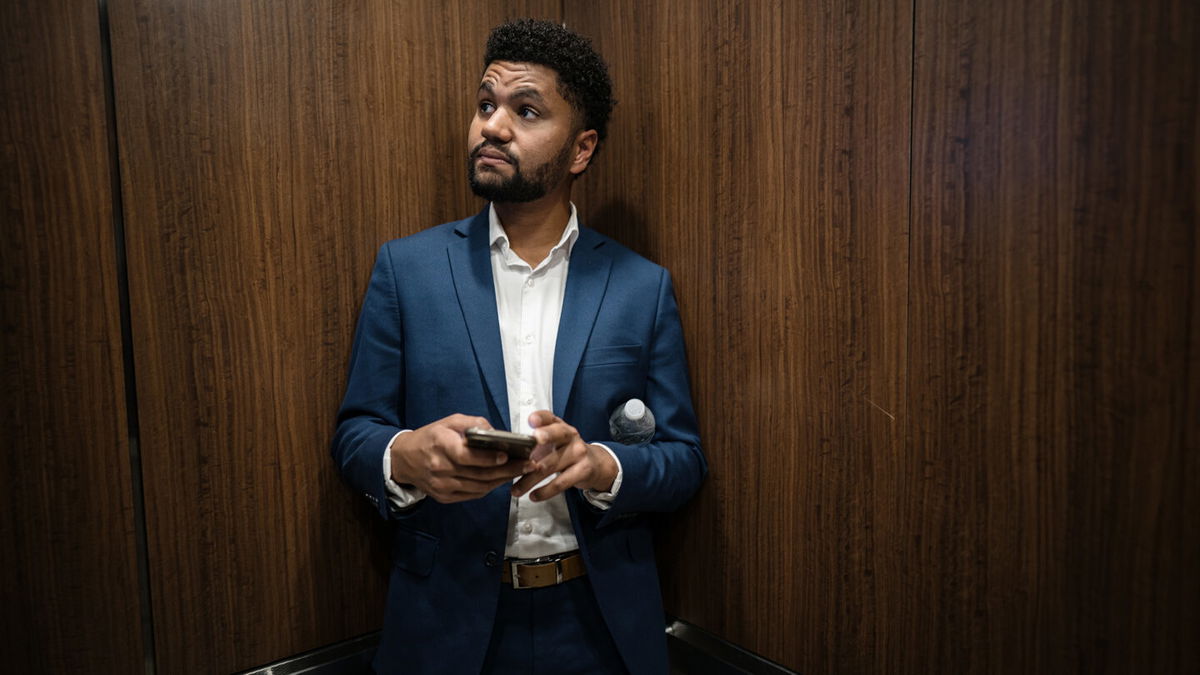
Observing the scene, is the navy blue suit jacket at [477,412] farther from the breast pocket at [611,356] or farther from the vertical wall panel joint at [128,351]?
the vertical wall panel joint at [128,351]

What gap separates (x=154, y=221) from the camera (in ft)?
3.57

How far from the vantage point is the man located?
3.68ft

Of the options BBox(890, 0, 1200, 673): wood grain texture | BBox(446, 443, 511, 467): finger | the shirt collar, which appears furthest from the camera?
the shirt collar

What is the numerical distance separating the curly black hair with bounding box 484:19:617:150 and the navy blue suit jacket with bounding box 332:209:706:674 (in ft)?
0.91

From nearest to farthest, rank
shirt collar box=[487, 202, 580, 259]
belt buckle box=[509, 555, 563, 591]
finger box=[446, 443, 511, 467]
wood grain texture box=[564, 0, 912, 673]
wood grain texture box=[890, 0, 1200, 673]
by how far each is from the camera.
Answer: wood grain texture box=[890, 0, 1200, 673], finger box=[446, 443, 511, 467], wood grain texture box=[564, 0, 912, 673], belt buckle box=[509, 555, 563, 591], shirt collar box=[487, 202, 580, 259]

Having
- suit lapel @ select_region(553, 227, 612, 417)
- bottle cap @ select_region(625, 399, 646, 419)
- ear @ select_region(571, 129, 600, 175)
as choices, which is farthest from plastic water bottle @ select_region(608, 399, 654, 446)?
ear @ select_region(571, 129, 600, 175)

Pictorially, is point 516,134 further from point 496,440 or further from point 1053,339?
point 1053,339

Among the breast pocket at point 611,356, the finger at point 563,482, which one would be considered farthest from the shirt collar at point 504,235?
the finger at point 563,482

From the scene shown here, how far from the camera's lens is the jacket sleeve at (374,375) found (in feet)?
3.76

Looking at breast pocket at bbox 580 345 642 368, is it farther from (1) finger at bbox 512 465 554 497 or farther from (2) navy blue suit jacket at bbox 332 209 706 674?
(1) finger at bbox 512 465 554 497

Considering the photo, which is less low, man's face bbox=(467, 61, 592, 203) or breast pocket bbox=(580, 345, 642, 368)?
man's face bbox=(467, 61, 592, 203)

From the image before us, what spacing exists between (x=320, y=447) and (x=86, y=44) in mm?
749

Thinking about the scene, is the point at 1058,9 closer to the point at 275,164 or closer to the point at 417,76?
the point at 417,76

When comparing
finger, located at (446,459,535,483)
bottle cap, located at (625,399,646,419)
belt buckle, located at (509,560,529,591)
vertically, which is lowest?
belt buckle, located at (509,560,529,591)
